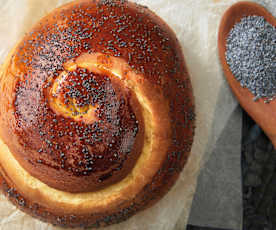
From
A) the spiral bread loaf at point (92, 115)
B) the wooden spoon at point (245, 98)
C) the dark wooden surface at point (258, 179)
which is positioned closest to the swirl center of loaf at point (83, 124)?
the spiral bread loaf at point (92, 115)

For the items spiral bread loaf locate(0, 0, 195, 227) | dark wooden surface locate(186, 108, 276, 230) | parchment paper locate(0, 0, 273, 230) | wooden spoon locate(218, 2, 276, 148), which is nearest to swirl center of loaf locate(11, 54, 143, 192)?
spiral bread loaf locate(0, 0, 195, 227)

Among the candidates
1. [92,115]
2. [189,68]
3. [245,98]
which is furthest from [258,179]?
[92,115]

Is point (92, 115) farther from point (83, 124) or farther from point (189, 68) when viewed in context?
point (189, 68)

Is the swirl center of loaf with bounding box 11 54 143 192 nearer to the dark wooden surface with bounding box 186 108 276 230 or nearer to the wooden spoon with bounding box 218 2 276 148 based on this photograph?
the wooden spoon with bounding box 218 2 276 148

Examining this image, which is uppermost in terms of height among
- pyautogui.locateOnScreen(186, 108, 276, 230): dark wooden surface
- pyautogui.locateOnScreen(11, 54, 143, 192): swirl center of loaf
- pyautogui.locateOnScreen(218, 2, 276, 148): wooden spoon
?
pyautogui.locateOnScreen(11, 54, 143, 192): swirl center of loaf

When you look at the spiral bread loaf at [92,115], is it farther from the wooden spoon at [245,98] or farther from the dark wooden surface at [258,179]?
the dark wooden surface at [258,179]

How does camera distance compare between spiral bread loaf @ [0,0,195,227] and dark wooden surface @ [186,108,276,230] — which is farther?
dark wooden surface @ [186,108,276,230]

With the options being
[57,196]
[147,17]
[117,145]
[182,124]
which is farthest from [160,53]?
[57,196]

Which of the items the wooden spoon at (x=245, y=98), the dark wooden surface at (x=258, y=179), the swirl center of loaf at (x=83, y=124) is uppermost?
the swirl center of loaf at (x=83, y=124)

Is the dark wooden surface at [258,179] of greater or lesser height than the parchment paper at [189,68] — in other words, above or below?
below
